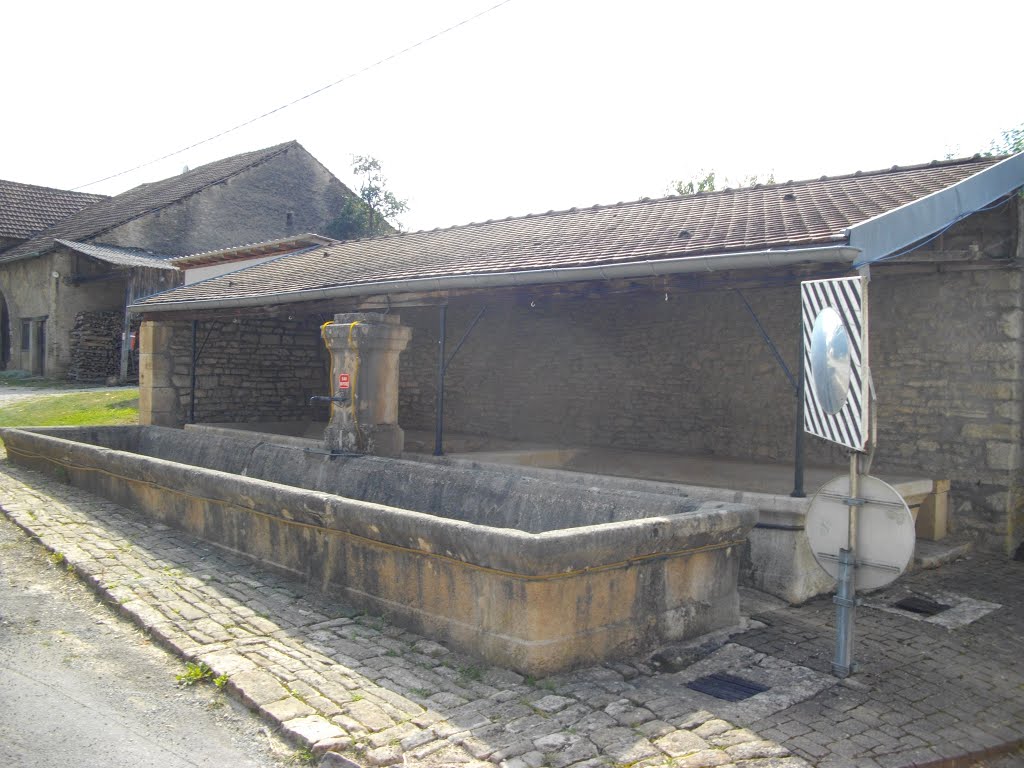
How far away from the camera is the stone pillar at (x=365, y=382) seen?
7578 mm

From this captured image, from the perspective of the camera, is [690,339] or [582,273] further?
[690,339]

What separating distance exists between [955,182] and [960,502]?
2.84m

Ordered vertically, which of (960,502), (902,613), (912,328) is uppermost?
(912,328)

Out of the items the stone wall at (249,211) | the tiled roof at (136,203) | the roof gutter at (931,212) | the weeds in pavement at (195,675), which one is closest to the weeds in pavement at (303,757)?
the weeds in pavement at (195,675)

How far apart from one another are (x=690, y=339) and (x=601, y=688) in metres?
6.55

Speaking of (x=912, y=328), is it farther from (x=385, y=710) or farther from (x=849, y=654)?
(x=385, y=710)

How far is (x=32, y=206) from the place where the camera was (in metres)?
26.2

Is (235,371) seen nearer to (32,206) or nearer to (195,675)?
(195,675)

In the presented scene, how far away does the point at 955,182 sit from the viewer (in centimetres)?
659

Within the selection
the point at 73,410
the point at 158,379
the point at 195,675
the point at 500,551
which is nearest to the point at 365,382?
the point at 195,675

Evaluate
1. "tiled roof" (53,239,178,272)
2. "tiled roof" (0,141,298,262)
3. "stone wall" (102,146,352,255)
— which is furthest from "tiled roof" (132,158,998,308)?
"tiled roof" (0,141,298,262)

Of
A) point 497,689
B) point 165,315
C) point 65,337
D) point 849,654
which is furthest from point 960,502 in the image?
point 65,337

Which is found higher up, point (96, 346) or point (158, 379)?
point (96, 346)

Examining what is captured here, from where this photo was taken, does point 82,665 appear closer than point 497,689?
No
